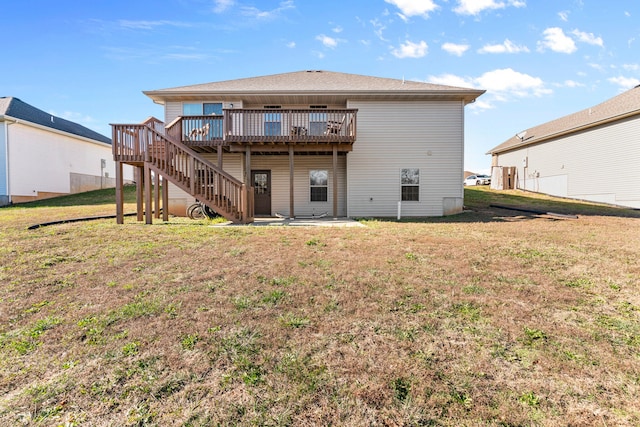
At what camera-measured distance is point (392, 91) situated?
1218cm

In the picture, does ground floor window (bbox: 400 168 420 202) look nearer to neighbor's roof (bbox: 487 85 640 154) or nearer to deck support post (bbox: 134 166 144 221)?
deck support post (bbox: 134 166 144 221)

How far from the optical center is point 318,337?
2.91 m

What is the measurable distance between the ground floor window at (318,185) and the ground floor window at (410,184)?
128 inches

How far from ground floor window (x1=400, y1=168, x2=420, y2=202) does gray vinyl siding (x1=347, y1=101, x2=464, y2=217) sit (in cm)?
17

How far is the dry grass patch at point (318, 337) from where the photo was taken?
2.05 metres

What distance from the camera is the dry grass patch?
2051 millimetres

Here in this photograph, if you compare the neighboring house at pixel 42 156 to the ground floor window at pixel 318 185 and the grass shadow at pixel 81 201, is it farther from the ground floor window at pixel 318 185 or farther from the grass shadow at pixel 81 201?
the ground floor window at pixel 318 185

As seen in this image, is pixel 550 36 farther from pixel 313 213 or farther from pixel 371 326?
pixel 371 326

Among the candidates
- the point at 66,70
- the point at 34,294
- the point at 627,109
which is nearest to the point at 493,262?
the point at 34,294

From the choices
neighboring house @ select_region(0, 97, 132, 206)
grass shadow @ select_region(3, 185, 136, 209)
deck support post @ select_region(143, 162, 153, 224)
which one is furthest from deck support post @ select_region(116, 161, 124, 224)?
neighboring house @ select_region(0, 97, 132, 206)

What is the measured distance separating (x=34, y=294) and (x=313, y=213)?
10.1 meters

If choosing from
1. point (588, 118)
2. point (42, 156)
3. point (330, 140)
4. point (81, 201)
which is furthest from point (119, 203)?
point (588, 118)

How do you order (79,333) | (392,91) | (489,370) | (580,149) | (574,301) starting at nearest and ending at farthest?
(489,370), (79,333), (574,301), (392,91), (580,149)

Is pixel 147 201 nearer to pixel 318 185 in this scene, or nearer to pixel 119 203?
pixel 119 203
